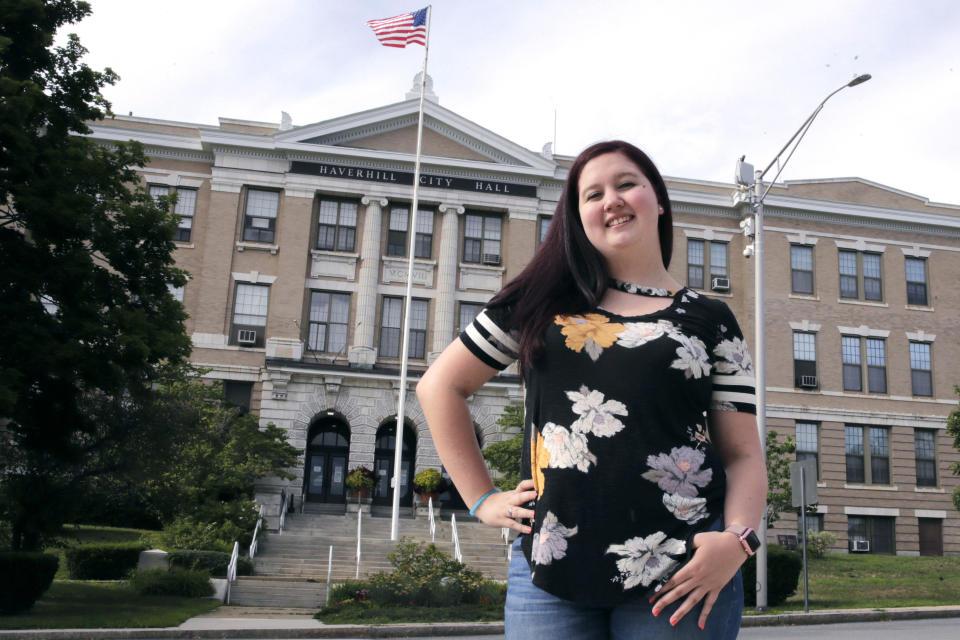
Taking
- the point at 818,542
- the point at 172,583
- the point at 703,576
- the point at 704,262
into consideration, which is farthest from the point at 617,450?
the point at 704,262

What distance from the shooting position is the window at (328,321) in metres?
33.9

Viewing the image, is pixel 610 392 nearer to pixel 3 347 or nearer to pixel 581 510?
pixel 581 510

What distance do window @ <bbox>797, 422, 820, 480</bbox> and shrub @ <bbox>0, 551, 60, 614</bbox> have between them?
2979 centimetres

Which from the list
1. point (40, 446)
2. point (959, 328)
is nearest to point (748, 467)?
point (40, 446)

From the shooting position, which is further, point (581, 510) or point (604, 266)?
point (604, 266)

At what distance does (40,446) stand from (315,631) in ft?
19.4

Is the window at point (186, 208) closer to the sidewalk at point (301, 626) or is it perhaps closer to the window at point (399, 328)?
→ the window at point (399, 328)

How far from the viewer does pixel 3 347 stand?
43.8 ft

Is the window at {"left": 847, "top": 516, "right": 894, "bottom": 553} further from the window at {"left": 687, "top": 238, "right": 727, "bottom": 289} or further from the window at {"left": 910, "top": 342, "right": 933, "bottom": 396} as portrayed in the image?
the window at {"left": 687, "top": 238, "right": 727, "bottom": 289}

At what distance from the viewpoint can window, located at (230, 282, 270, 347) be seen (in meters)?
33.6

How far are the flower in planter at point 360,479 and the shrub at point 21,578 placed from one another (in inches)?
627

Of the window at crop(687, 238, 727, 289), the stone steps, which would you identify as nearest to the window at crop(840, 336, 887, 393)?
the window at crop(687, 238, 727, 289)

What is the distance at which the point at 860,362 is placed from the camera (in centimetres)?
3784

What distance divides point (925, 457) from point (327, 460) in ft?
82.7
